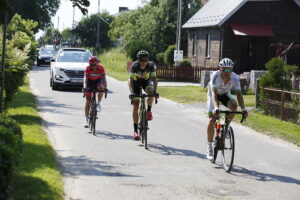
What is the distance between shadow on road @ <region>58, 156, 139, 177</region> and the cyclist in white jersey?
1.64 m

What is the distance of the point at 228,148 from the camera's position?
900 centimetres

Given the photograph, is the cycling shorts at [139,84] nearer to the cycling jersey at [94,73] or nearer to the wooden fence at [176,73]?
the cycling jersey at [94,73]

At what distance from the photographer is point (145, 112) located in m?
11.1

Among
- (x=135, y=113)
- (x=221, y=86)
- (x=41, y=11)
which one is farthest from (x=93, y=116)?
(x=41, y=11)

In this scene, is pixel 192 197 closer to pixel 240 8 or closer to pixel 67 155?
pixel 67 155

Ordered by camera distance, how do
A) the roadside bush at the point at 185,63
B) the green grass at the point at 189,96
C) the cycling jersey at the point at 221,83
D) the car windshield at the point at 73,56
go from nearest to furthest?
1. the cycling jersey at the point at 221,83
2. the green grass at the point at 189,96
3. the car windshield at the point at 73,56
4. the roadside bush at the point at 185,63

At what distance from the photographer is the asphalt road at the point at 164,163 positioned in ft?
24.3

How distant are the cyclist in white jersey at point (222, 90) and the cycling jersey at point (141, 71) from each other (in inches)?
77.2

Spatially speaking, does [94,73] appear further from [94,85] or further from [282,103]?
[282,103]

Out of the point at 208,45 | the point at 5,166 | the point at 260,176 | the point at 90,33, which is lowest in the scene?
the point at 260,176

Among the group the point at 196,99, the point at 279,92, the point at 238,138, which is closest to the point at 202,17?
the point at 196,99

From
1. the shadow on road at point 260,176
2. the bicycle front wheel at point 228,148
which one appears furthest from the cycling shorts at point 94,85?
the shadow on road at point 260,176

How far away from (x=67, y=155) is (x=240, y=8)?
2799 centimetres

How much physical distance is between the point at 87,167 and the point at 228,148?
216cm
